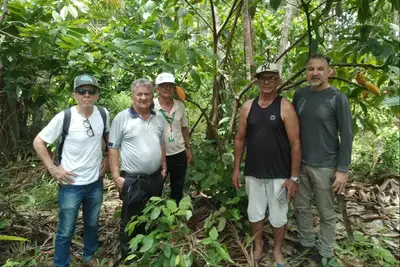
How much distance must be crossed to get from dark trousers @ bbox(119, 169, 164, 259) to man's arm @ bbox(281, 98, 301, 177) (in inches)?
44.3

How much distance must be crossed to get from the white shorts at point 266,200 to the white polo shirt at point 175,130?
81 cm

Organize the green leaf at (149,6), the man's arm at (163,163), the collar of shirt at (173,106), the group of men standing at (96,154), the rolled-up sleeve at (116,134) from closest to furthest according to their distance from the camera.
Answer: the group of men standing at (96,154) → the rolled-up sleeve at (116,134) → the green leaf at (149,6) → the man's arm at (163,163) → the collar of shirt at (173,106)

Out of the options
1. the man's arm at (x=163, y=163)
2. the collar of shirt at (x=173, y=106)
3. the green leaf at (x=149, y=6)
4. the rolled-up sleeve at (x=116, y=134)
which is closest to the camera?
the rolled-up sleeve at (x=116, y=134)

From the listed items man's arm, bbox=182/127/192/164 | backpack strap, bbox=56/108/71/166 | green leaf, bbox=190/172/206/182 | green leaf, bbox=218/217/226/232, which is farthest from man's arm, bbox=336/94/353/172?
backpack strap, bbox=56/108/71/166

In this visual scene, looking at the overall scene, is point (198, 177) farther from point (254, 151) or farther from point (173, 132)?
point (254, 151)

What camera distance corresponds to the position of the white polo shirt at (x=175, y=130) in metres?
3.30

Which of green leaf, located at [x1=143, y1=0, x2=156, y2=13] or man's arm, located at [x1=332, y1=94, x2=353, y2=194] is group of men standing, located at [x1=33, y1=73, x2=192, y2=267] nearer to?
green leaf, located at [x1=143, y1=0, x2=156, y2=13]

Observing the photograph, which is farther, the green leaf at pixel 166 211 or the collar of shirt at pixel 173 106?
the collar of shirt at pixel 173 106

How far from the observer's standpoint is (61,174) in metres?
2.70

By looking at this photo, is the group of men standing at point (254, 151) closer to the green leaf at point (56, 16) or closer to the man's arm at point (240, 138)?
the man's arm at point (240, 138)

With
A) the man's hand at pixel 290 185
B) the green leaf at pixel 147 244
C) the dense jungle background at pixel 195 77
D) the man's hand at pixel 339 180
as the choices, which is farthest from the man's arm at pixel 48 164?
the man's hand at pixel 339 180

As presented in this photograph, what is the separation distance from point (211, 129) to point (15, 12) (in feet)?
6.96

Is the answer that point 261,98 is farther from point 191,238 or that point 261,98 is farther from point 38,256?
point 38,256

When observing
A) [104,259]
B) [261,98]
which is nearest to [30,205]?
[104,259]
